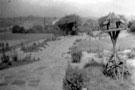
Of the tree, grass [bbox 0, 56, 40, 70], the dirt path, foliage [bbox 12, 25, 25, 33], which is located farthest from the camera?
the tree

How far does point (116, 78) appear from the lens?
5547 millimetres

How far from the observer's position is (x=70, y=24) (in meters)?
23.8

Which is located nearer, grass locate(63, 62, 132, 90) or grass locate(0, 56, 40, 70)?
grass locate(63, 62, 132, 90)

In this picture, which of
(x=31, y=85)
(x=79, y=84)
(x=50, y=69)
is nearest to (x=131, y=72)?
(x=79, y=84)

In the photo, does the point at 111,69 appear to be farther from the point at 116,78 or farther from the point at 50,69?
the point at 50,69

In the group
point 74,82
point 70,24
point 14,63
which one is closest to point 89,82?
point 74,82

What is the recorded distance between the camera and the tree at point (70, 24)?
23.5 metres

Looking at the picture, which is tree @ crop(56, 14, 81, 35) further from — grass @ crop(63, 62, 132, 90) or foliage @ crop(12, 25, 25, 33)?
grass @ crop(63, 62, 132, 90)

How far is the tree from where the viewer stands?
23.5 metres

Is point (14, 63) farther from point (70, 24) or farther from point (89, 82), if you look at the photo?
point (70, 24)

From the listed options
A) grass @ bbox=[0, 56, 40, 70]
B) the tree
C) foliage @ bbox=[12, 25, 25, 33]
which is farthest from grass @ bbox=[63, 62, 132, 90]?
foliage @ bbox=[12, 25, 25, 33]

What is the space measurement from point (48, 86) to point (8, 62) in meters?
3.89

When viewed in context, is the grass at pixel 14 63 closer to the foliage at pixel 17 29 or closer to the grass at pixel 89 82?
the grass at pixel 89 82

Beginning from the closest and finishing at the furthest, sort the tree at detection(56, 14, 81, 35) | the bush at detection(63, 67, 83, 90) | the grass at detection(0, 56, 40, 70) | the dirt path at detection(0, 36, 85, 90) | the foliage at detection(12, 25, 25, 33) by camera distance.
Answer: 1. the bush at detection(63, 67, 83, 90)
2. the dirt path at detection(0, 36, 85, 90)
3. the grass at detection(0, 56, 40, 70)
4. the foliage at detection(12, 25, 25, 33)
5. the tree at detection(56, 14, 81, 35)
